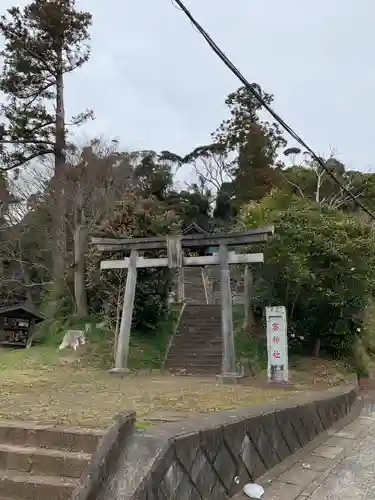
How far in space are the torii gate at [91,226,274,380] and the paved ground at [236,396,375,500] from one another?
516 centimetres

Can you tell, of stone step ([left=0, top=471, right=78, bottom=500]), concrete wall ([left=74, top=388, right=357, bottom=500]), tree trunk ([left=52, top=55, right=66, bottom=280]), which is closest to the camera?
concrete wall ([left=74, top=388, right=357, bottom=500])

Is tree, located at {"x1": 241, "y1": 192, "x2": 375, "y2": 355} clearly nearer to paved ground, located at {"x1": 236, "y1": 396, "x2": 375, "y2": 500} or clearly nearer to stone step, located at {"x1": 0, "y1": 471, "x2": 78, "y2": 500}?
paved ground, located at {"x1": 236, "y1": 396, "x2": 375, "y2": 500}

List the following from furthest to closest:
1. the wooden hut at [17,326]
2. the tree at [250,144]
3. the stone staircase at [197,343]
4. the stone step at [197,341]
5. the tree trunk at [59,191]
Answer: the tree at [250,144]
the tree trunk at [59,191]
the wooden hut at [17,326]
the stone step at [197,341]
the stone staircase at [197,343]

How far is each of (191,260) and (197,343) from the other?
3.97 m

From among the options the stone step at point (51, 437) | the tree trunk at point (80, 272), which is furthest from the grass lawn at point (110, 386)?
the tree trunk at point (80, 272)

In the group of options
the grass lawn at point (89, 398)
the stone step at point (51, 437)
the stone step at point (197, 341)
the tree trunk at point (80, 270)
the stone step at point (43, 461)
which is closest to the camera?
the stone step at point (43, 461)

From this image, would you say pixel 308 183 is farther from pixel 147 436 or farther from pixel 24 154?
pixel 147 436

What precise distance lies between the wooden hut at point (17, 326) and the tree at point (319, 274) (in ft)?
24.7

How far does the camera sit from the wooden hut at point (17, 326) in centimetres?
1661

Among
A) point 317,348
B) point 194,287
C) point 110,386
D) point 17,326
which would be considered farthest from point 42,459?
point 194,287

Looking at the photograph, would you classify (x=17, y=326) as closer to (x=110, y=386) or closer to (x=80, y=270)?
(x=80, y=270)

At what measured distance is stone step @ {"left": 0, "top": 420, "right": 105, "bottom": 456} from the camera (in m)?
4.25

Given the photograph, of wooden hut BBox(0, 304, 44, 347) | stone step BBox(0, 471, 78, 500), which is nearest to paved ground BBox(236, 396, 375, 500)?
stone step BBox(0, 471, 78, 500)

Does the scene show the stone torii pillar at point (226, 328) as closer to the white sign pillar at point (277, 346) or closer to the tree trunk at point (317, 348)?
the white sign pillar at point (277, 346)
